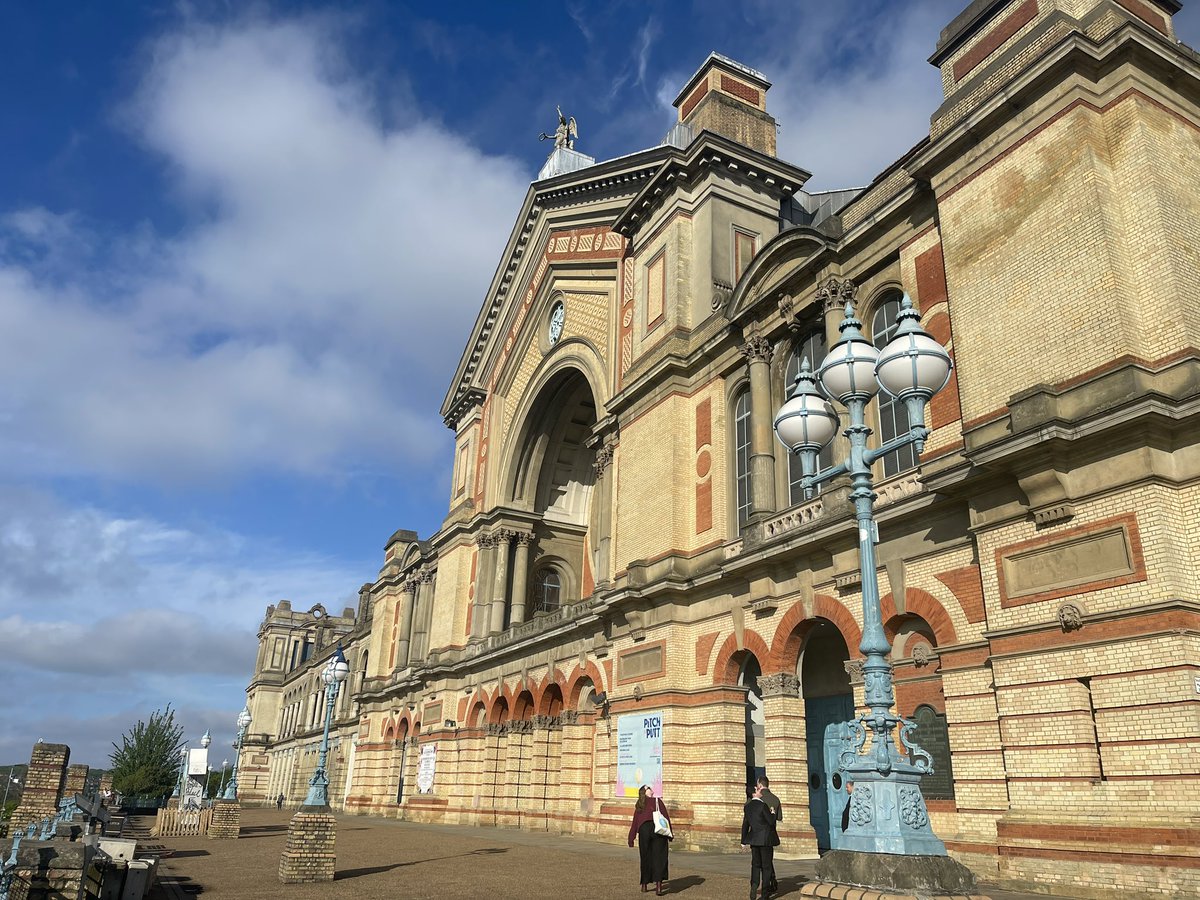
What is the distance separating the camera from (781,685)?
18047 millimetres

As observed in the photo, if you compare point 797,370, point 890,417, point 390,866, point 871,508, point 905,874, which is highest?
point 797,370

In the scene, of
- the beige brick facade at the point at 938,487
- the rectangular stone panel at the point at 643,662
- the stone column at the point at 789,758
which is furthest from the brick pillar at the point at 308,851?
the rectangular stone panel at the point at 643,662

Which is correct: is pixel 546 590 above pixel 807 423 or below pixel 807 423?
above

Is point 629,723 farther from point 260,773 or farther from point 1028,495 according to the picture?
point 260,773

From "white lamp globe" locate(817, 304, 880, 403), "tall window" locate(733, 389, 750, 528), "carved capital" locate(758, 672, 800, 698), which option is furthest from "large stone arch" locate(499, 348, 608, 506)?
"white lamp globe" locate(817, 304, 880, 403)

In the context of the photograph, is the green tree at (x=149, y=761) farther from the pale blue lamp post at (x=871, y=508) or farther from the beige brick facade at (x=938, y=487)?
the pale blue lamp post at (x=871, y=508)

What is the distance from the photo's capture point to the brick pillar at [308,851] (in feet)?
45.7

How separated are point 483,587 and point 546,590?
2861 millimetres

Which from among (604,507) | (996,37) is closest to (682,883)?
(604,507)

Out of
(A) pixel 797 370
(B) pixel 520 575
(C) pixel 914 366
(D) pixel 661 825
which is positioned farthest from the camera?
(B) pixel 520 575

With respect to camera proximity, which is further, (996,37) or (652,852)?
(996,37)

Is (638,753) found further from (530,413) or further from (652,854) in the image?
(530,413)

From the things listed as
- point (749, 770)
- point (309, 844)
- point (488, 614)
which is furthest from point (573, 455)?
point (309, 844)

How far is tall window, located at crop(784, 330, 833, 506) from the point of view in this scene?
1950 centimetres
